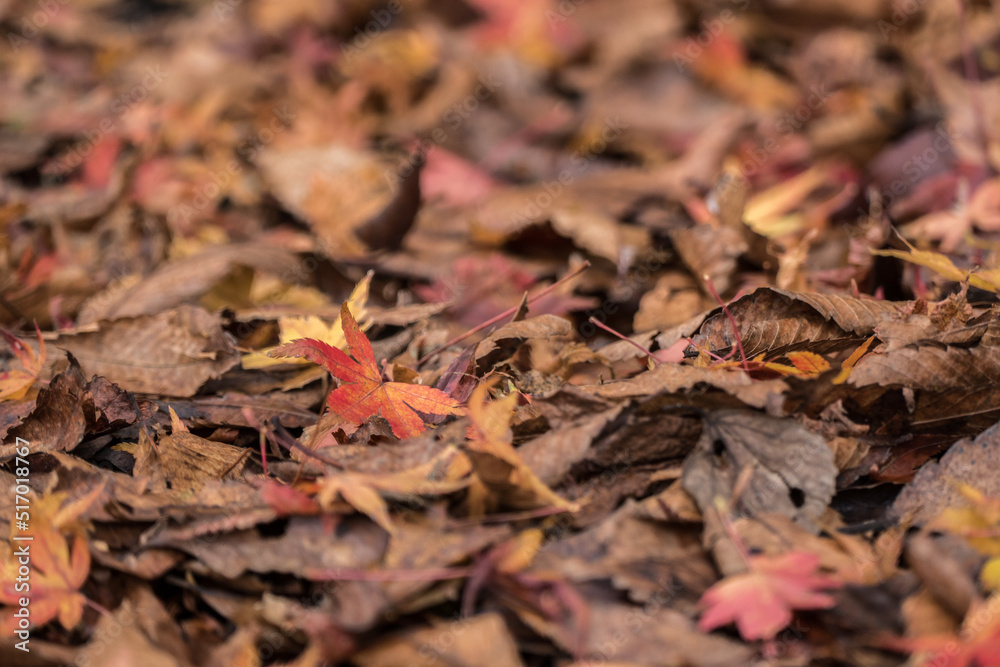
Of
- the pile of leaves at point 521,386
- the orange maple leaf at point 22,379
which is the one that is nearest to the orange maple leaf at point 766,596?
the pile of leaves at point 521,386

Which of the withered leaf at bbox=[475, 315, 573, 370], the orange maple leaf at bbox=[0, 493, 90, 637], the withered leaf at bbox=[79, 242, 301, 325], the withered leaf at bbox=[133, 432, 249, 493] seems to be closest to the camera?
the orange maple leaf at bbox=[0, 493, 90, 637]

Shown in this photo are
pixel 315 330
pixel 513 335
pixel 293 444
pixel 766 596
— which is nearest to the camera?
pixel 766 596

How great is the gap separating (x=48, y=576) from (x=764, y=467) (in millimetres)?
1120

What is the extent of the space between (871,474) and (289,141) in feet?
8.95

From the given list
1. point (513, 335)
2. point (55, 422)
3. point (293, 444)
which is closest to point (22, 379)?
point (55, 422)

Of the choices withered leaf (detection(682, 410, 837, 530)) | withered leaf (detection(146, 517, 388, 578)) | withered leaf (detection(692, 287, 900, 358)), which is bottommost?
withered leaf (detection(146, 517, 388, 578))

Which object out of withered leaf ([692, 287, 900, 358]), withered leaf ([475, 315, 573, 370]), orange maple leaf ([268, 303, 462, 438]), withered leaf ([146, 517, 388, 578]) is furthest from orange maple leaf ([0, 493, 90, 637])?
withered leaf ([692, 287, 900, 358])

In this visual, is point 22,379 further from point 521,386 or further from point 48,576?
point 521,386

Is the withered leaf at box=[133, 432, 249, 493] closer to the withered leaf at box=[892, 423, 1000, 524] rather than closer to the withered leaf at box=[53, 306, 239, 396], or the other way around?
the withered leaf at box=[53, 306, 239, 396]

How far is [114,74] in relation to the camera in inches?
152

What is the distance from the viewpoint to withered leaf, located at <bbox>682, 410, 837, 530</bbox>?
1172 mm

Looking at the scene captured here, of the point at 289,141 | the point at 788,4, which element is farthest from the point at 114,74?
the point at 788,4

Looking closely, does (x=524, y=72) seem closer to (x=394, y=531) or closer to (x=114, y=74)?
(x=114, y=74)

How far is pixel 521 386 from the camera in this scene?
4.89 feet
